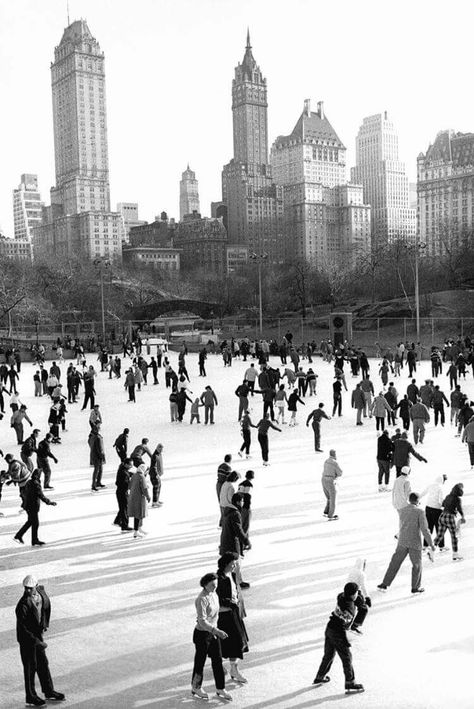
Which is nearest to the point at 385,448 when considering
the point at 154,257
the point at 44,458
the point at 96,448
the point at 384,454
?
the point at 384,454

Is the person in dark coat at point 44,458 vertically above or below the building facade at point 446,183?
below

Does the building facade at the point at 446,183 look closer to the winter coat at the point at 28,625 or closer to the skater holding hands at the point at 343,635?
the skater holding hands at the point at 343,635

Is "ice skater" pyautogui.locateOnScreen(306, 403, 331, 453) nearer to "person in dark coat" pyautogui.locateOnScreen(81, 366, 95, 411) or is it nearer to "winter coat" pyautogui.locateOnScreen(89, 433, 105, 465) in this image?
"winter coat" pyautogui.locateOnScreen(89, 433, 105, 465)

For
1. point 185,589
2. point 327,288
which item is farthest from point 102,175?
point 185,589

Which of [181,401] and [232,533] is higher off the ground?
[181,401]

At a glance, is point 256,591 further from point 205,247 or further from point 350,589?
point 205,247

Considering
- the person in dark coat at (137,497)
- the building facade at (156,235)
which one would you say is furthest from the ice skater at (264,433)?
the building facade at (156,235)

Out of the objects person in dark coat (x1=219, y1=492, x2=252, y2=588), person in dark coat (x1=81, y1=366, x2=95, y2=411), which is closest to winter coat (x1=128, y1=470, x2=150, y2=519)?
person in dark coat (x1=219, y1=492, x2=252, y2=588)

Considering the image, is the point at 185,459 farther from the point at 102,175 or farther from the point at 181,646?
the point at 102,175
